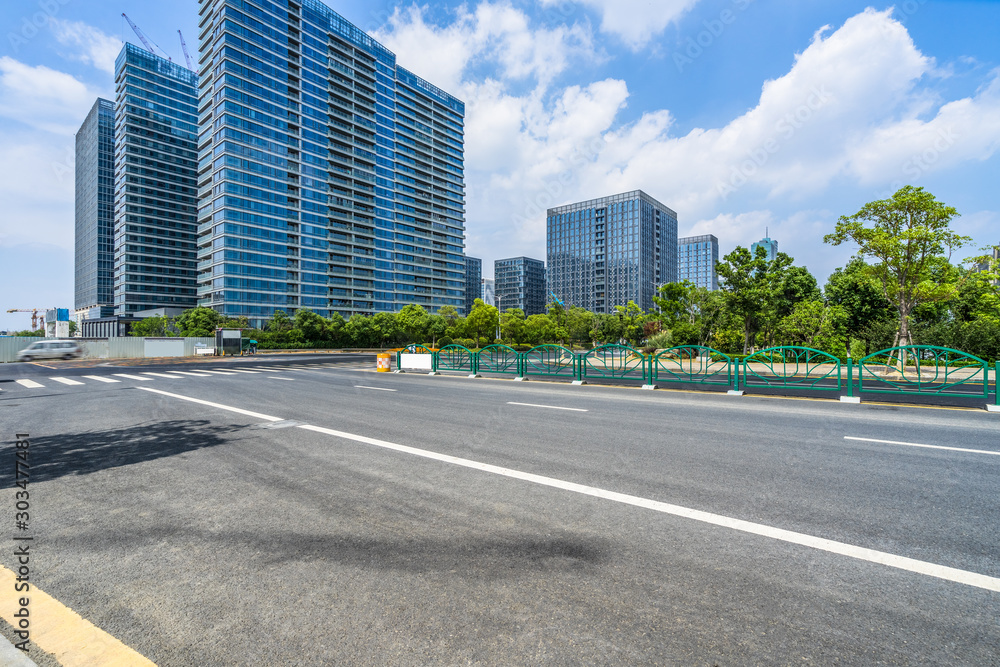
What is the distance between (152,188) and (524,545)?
141186mm

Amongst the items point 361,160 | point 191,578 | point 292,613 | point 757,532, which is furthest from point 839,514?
point 361,160

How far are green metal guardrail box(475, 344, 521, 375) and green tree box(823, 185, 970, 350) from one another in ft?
48.9

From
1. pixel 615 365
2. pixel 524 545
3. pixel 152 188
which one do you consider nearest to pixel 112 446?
pixel 524 545

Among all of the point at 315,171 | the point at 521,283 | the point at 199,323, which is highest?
the point at 315,171

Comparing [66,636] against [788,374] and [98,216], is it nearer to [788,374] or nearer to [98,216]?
[788,374]

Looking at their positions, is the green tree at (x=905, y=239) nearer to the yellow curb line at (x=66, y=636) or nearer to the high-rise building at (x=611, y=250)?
the yellow curb line at (x=66, y=636)

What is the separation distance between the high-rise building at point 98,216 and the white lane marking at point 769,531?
151176mm

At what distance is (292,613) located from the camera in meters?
2.63

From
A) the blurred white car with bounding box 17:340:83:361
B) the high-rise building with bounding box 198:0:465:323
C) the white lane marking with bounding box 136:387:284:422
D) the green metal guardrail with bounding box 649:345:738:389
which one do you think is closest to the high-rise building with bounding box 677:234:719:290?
the high-rise building with bounding box 198:0:465:323

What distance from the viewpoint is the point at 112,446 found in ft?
22.5

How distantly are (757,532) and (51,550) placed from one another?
5.60 m

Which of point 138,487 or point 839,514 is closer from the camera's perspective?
point 839,514

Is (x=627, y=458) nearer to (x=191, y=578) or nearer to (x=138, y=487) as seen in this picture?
(x=191, y=578)

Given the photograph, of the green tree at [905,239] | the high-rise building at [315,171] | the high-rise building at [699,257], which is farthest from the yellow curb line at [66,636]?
the high-rise building at [699,257]
